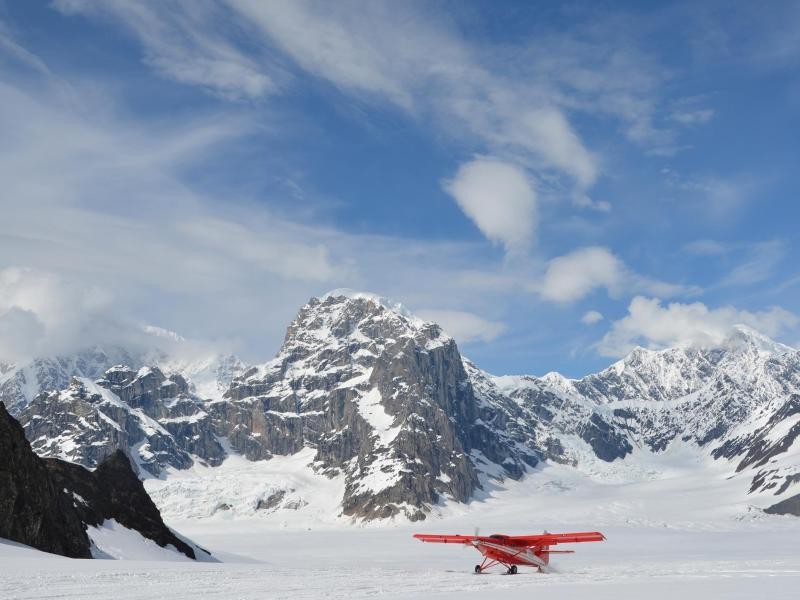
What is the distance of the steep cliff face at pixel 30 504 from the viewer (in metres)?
55.6

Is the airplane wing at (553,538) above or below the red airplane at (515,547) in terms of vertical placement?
above

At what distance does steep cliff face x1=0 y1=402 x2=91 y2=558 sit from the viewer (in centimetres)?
5556

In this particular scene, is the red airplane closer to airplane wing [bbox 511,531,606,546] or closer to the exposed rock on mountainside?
airplane wing [bbox 511,531,606,546]

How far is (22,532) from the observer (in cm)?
5566

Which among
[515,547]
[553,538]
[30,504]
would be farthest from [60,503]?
[553,538]

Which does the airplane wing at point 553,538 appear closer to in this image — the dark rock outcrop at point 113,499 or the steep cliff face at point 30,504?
the steep cliff face at point 30,504

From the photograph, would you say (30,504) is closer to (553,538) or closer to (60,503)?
(60,503)

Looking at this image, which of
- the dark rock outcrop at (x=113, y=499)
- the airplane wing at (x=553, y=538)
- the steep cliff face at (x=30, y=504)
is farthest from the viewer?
the dark rock outcrop at (x=113, y=499)

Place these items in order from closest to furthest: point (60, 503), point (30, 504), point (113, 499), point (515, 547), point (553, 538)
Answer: point (515, 547), point (553, 538), point (30, 504), point (60, 503), point (113, 499)

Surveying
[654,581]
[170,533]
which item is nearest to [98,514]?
[170,533]

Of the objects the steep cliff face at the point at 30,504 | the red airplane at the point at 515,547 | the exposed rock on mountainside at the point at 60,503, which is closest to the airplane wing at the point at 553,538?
the red airplane at the point at 515,547

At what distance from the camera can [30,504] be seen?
58.5 metres

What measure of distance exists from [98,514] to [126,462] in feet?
56.2

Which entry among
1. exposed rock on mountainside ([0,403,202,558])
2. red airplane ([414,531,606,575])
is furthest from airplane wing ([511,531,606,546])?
exposed rock on mountainside ([0,403,202,558])
